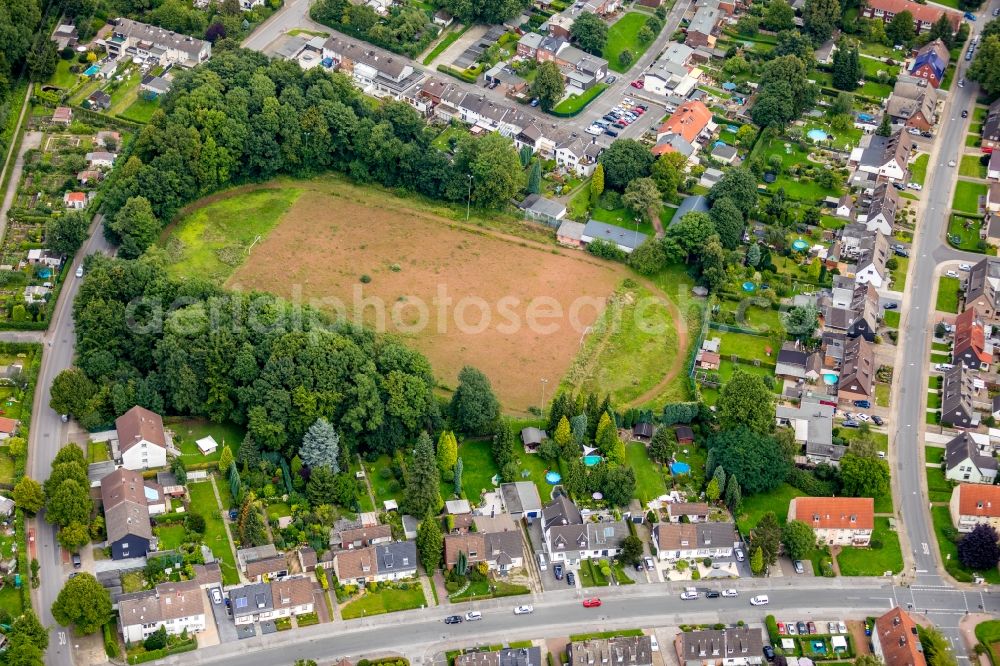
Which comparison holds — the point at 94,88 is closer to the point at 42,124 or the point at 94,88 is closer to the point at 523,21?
the point at 42,124

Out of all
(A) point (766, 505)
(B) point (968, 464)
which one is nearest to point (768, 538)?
(A) point (766, 505)

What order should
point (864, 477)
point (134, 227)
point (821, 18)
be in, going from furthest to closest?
point (821, 18), point (134, 227), point (864, 477)

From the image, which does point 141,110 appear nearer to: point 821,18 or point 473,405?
point 473,405

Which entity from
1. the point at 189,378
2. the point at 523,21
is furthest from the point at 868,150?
the point at 189,378

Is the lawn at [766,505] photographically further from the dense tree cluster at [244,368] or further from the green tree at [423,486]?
the dense tree cluster at [244,368]

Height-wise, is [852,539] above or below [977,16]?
below

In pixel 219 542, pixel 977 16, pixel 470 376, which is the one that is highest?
pixel 977 16

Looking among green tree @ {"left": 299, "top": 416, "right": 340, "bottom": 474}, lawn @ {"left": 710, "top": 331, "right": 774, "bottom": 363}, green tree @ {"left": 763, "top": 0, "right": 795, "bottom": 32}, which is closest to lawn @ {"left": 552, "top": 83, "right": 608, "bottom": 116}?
green tree @ {"left": 763, "top": 0, "right": 795, "bottom": 32}

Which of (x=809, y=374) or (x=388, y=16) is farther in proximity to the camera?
(x=388, y=16)
